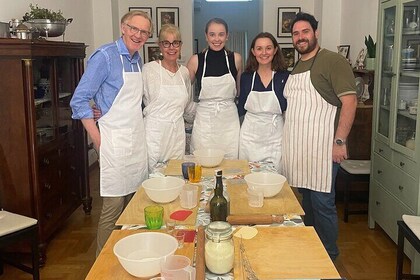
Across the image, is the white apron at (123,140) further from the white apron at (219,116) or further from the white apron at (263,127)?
the white apron at (263,127)

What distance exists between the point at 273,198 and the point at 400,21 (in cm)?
171

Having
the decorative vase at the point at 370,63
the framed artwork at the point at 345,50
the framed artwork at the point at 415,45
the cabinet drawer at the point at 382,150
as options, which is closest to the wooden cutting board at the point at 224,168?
the cabinet drawer at the point at 382,150

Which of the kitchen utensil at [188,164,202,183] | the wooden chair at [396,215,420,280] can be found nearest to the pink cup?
the kitchen utensil at [188,164,202,183]

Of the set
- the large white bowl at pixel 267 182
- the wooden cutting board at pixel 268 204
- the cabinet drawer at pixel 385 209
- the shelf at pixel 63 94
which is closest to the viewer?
the wooden cutting board at pixel 268 204

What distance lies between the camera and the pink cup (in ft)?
3.79

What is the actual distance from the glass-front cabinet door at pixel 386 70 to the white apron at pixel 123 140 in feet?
5.72

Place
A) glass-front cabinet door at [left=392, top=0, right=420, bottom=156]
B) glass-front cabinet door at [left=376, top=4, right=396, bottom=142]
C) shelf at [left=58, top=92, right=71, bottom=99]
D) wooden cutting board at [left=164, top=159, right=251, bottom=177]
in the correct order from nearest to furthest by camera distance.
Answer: wooden cutting board at [left=164, top=159, right=251, bottom=177]
glass-front cabinet door at [left=392, top=0, right=420, bottom=156]
glass-front cabinet door at [left=376, top=4, right=396, bottom=142]
shelf at [left=58, top=92, right=71, bottom=99]

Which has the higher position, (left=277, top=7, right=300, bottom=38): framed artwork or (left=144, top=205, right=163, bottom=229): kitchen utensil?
(left=277, top=7, right=300, bottom=38): framed artwork

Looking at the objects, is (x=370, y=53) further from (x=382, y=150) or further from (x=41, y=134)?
(x=41, y=134)

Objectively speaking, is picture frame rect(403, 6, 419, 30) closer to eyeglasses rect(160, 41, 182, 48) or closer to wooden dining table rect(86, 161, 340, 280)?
eyeglasses rect(160, 41, 182, 48)

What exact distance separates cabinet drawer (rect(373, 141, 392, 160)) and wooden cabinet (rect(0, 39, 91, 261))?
7.62 ft

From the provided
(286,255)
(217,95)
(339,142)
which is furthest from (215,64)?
(286,255)

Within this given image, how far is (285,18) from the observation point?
18.7 feet

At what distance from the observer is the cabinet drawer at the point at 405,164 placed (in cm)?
260
